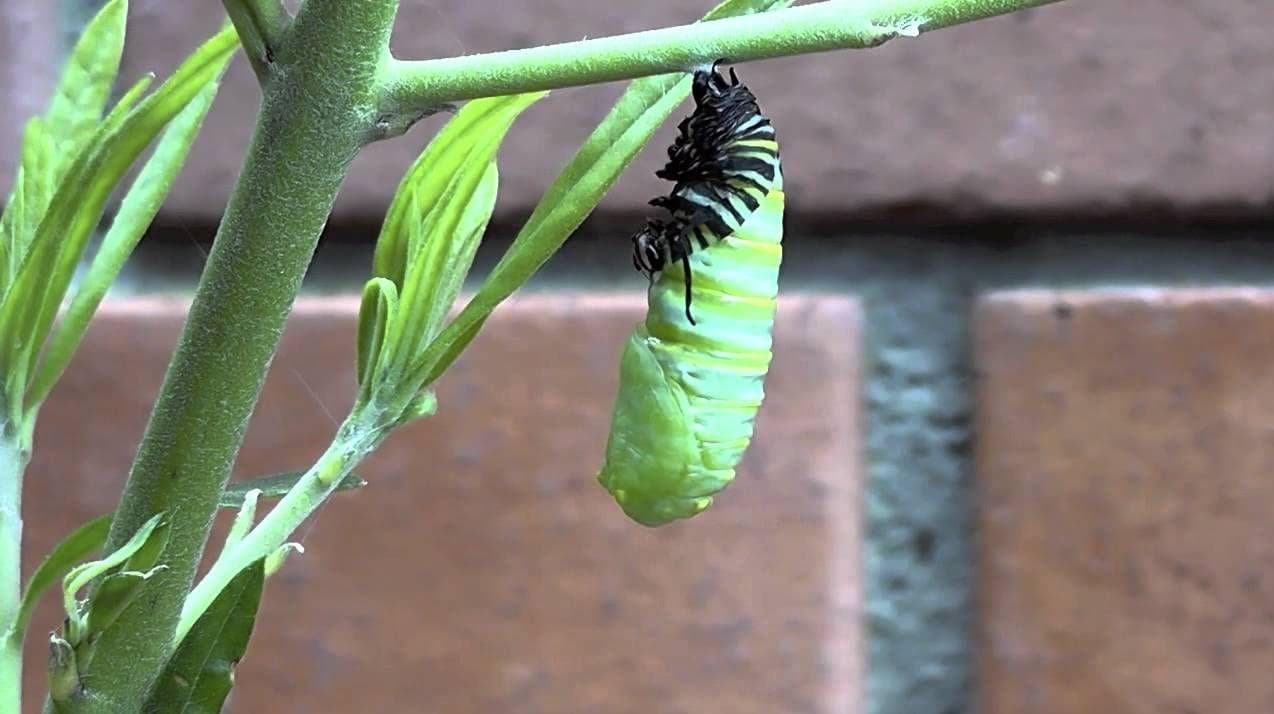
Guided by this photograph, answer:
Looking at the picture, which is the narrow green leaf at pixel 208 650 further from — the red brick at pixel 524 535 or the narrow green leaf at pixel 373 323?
the red brick at pixel 524 535

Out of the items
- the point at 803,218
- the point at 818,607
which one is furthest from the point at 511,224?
the point at 818,607

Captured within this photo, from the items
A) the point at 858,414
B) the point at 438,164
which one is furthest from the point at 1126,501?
the point at 438,164

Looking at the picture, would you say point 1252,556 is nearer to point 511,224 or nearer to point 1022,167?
point 1022,167

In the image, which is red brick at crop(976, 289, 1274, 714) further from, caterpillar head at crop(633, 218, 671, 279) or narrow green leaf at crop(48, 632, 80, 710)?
narrow green leaf at crop(48, 632, 80, 710)

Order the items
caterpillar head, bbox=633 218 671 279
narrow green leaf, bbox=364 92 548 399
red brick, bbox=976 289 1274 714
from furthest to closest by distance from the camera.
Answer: red brick, bbox=976 289 1274 714 → caterpillar head, bbox=633 218 671 279 → narrow green leaf, bbox=364 92 548 399

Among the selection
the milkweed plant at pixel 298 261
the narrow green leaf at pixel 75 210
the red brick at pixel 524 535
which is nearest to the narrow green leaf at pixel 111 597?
the milkweed plant at pixel 298 261

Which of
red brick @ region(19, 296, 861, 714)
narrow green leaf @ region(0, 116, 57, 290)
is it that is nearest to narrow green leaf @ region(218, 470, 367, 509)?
narrow green leaf @ region(0, 116, 57, 290)
